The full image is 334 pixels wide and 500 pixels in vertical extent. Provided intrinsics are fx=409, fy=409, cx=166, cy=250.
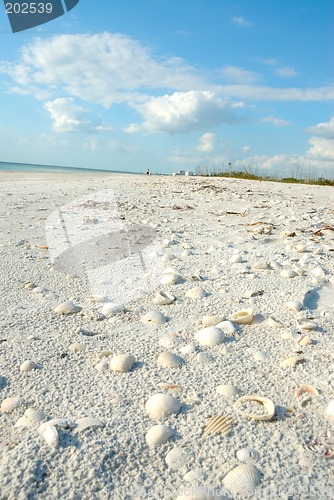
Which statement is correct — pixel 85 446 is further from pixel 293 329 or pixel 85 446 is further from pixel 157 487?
pixel 293 329

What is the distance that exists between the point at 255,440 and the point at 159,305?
56.9 inches

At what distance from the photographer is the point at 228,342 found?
89.0 inches

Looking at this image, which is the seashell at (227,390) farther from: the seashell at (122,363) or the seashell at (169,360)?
the seashell at (122,363)

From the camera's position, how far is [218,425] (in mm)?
1565

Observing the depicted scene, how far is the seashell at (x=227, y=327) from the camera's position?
238 centimetres

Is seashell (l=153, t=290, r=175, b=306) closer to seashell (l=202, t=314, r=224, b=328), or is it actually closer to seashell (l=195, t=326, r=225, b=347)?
seashell (l=202, t=314, r=224, b=328)

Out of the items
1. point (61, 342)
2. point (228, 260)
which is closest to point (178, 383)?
point (61, 342)

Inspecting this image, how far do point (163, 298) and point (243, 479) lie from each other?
1.63 metres

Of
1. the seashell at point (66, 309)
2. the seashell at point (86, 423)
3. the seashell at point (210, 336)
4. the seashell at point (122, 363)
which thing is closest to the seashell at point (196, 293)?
the seashell at point (210, 336)

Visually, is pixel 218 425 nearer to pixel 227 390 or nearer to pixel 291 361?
pixel 227 390

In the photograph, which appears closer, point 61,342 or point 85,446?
point 85,446

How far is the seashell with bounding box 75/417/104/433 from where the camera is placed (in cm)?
153

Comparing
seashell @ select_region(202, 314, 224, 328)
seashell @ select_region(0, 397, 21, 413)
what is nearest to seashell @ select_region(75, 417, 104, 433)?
seashell @ select_region(0, 397, 21, 413)

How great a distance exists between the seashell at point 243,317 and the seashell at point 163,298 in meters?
0.48
